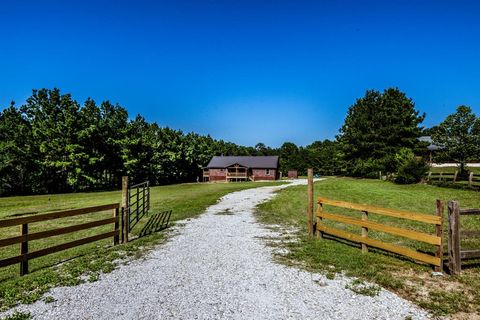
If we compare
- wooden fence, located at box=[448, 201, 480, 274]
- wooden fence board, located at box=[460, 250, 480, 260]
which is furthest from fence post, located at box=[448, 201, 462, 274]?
wooden fence board, located at box=[460, 250, 480, 260]

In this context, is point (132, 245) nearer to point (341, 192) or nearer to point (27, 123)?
point (341, 192)

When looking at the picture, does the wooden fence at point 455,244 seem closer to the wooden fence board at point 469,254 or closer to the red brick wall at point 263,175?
the wooden fence board at point 469,254

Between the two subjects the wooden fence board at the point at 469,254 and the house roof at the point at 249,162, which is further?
the house roof at the point at 249,162

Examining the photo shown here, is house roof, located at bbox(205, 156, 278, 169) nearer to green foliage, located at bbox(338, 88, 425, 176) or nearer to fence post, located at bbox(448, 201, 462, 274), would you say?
green foliage, located at bbox(338, 88, 425, 176)

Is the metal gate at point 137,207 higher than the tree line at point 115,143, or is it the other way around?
the tree line at point 115,143

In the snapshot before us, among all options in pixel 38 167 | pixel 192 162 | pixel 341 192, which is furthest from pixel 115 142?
pixel 341 192

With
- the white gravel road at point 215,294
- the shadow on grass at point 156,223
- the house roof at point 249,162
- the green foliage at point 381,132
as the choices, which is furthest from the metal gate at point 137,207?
the house roof at point 249,162

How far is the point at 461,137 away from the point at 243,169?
126 ft

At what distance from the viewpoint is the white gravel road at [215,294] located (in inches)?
199

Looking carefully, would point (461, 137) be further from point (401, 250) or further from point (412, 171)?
point (401, 250)

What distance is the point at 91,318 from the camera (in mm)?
4922

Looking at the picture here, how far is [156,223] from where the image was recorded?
46.1ft

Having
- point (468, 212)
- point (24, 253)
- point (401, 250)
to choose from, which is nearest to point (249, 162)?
point (401, 250)

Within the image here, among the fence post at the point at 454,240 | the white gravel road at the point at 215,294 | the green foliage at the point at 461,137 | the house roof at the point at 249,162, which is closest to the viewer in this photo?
the white gravel road at the point at 215,294
